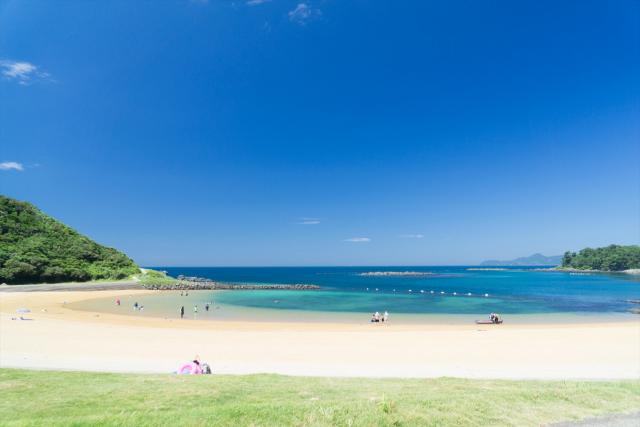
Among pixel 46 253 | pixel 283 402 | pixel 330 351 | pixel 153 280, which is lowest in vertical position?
pixel 153 280

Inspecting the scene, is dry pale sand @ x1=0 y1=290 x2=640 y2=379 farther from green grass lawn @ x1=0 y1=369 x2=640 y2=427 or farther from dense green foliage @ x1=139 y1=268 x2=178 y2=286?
dense green foliage @ x1=139 y1=268 x2=178 y2=286

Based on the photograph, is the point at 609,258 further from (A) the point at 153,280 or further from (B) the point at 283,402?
(B) the point at 283,402

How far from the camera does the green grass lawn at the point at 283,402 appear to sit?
5762 millimetres

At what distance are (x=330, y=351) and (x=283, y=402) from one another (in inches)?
541

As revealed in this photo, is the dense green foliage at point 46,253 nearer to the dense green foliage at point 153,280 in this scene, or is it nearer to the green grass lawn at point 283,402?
the dense green foliage at point 153,280

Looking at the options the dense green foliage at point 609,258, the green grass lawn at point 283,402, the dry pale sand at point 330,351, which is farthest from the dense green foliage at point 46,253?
the dense green foliage at point 609,258

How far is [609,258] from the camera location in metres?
174

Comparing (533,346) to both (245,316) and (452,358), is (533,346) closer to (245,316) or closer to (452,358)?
(452,358)

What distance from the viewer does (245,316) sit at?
134 ft

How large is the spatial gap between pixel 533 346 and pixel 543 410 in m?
17.2

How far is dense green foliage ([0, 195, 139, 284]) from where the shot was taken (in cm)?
7719

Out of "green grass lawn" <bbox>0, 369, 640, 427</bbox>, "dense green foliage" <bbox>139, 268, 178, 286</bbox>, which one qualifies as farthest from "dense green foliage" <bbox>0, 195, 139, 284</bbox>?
"green grass lawn" <bbox>0, 369, 640, 427</bbox>

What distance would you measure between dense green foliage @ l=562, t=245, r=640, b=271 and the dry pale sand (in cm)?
18075

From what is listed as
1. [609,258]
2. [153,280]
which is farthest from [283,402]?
[609,258]
